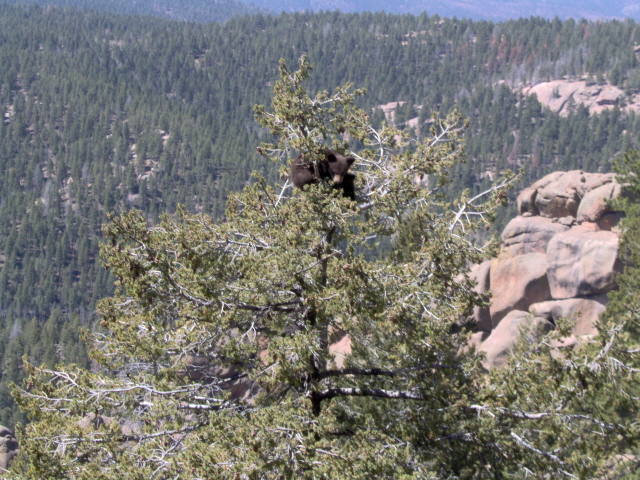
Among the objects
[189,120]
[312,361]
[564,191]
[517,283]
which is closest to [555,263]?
[517,283]

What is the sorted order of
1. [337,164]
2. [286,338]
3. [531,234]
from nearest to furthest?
[286,338] < [337,164] < [531,234]

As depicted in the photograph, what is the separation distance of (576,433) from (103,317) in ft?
16.3

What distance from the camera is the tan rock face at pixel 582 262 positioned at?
27750 mm

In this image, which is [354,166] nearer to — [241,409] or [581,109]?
[241,409]

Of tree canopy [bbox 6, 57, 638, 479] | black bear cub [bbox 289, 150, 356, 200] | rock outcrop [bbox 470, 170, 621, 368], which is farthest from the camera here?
rock outcrop [bbox 470, 170, 621, 368]

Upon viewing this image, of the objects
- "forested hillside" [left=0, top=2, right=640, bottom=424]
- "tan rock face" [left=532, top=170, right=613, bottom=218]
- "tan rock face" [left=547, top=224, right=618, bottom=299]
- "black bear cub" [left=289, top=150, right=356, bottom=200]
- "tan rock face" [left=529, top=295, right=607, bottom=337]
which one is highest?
"black bear cub" [left=289, top=150, right=356, bottom=200]

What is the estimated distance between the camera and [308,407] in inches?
294

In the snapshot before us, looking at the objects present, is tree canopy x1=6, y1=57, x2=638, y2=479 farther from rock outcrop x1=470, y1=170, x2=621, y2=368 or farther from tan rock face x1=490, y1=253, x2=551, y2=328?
tan rock face x1=490, y1=253, x2=551, y2=328

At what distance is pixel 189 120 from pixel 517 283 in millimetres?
131240

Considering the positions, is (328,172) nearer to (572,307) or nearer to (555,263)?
(572,307)

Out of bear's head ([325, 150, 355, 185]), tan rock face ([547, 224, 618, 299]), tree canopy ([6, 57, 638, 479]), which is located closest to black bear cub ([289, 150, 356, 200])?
bear's head ([325, 150, 355, 185])

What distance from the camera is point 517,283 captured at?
97.5 ft

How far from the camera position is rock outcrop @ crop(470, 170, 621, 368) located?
2752 cm

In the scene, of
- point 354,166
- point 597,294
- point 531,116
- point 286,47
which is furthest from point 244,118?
point 354,166
